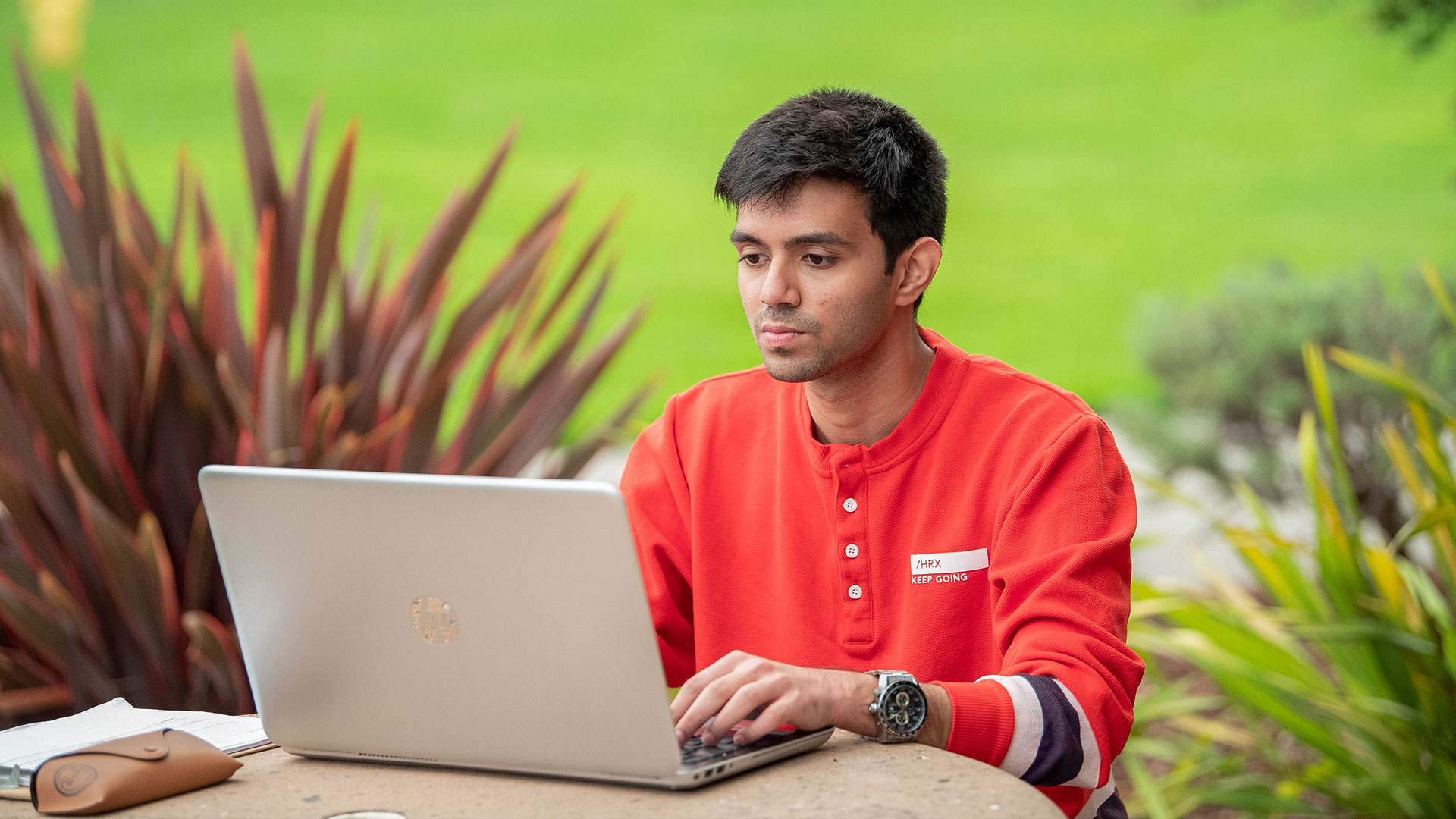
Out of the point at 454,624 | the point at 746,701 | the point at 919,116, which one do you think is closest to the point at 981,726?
the point at 746,701

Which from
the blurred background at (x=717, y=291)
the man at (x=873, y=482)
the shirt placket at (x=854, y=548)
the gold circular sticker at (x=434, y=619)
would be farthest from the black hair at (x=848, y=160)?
the blurred background at (x=717, y=291)

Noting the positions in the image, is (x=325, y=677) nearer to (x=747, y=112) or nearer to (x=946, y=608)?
(x=946, y=608)

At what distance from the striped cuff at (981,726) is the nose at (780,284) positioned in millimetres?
500

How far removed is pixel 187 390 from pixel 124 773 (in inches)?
65.3

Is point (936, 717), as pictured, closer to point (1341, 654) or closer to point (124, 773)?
point (124, 773)

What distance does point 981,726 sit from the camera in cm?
120

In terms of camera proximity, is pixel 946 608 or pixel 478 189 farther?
pixel 478 189

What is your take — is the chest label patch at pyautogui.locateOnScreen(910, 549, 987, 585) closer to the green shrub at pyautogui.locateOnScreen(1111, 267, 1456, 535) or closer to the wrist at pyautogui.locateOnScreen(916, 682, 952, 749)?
the wrist at pyautogui.locateOnScreen(916, 682, 952, 749)

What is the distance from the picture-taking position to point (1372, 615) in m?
2.46

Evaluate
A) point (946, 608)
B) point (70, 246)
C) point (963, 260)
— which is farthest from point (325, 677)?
point (963, 260)

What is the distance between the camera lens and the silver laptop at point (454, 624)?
1021mm

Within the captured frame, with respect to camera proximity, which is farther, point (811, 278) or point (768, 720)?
point (811, 278)

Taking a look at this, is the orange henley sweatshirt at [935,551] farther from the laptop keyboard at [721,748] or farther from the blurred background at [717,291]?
the blurred background at [717,291]

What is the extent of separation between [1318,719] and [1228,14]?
5.53m
